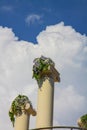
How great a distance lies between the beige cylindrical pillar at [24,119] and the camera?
67.6ft

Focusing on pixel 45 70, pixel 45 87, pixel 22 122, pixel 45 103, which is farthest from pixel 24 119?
pixel 45 70

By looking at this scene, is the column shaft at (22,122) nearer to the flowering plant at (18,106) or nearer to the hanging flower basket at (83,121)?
the flowering plant at (18,106)

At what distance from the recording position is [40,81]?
19.7m

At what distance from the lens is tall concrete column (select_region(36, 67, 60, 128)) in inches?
742

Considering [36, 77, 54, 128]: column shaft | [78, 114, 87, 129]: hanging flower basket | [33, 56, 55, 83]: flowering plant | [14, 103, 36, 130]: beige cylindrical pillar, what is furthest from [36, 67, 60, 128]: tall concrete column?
[78, 114, 87, 129]: hanging flower basket

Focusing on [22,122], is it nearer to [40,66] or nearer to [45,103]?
[45,103]

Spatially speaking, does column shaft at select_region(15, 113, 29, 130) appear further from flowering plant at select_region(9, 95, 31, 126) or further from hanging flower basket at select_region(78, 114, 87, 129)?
hanging flower basket at select_region(78, 114, 87, 129)

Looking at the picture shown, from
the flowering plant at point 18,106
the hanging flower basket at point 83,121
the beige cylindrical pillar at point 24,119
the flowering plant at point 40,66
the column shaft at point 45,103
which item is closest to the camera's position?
the column shaft at point 45,103

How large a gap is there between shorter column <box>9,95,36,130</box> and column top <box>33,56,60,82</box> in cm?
202

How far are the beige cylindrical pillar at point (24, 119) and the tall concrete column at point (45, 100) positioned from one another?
1.74 metres

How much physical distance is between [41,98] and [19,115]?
7.64 ft

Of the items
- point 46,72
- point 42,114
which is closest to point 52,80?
point 46,72

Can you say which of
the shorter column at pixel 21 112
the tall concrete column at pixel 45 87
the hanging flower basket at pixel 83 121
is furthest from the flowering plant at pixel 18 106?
the hanging flower basket at pixel 83 121

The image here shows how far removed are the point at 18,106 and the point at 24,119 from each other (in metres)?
0.80
